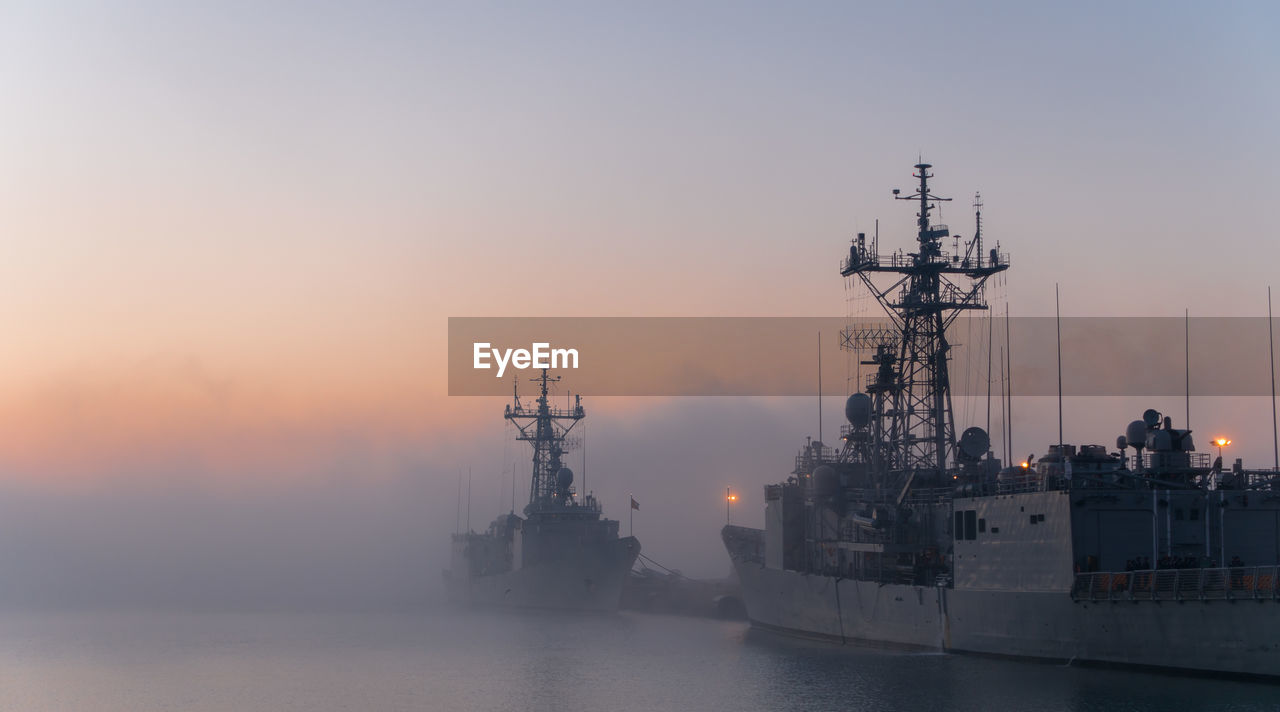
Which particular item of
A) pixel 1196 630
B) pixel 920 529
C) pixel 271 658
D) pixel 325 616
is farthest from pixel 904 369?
pixel 325 616

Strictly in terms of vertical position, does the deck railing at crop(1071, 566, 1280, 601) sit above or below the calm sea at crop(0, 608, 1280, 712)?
above

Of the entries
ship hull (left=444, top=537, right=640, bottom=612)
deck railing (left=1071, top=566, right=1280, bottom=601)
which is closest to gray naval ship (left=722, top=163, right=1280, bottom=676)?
deck railing (left=1071, top=566, right=1280, bottom=601)

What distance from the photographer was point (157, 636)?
71.3 metres

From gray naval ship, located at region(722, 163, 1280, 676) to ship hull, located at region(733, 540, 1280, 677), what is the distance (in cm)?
5

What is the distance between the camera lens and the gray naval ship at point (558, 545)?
265 ft

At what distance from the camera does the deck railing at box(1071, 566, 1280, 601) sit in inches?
1191

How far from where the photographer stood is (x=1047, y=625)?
120ft

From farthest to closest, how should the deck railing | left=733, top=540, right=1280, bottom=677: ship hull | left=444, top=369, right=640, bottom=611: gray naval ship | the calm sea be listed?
left=444, top=369, right=640, bottom=611: gray naval ship
the calm sea
left=733, top=540, right=1280, bottom=677: ship hull
the deck railing

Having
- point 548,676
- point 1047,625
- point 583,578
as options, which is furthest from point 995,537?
point 583,578

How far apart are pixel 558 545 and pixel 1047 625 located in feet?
158

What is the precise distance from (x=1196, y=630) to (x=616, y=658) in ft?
83.1

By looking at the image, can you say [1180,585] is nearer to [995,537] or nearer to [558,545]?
[995,537]

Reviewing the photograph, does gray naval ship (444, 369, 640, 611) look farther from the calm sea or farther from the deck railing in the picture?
the deck railing

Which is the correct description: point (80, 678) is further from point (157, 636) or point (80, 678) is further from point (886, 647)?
point (886, 647)
